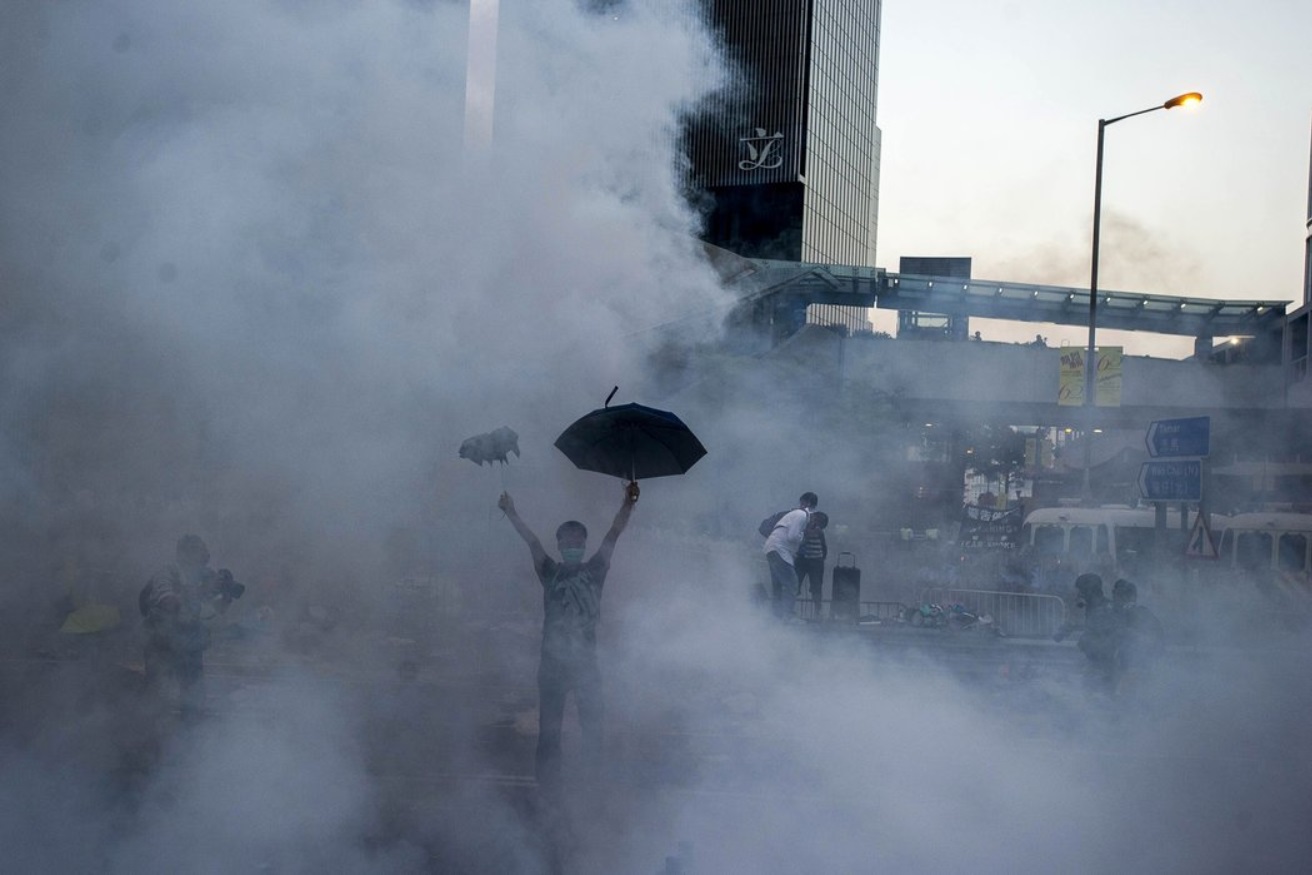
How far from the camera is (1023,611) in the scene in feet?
37.6

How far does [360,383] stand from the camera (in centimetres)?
704

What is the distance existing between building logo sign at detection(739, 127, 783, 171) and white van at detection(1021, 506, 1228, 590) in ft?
17.7

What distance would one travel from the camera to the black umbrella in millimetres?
5570

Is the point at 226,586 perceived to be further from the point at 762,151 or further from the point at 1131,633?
the point at 762,151

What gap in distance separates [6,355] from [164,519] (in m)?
2.29

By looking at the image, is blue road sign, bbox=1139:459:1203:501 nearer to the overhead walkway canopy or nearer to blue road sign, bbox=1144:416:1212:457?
blue road sign, bbox=1144:416:1212:457

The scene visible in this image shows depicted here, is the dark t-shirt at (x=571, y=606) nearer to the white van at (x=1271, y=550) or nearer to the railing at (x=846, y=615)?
the railing at (x=846, y=615)

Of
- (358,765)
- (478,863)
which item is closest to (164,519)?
(358,765)

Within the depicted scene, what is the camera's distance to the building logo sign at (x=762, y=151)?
10.2 m

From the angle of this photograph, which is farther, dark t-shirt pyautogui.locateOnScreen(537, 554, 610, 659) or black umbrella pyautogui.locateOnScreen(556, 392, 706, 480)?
black umbrella pyautogui.locateOnScreen(556, 392, 706, 480)

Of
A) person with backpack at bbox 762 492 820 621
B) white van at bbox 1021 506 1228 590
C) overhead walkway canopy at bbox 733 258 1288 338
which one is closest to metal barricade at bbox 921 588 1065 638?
white van at bbox 1021 506 1228 590

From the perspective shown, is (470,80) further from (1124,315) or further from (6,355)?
(1124,315)

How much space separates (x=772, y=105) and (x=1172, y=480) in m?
4.72

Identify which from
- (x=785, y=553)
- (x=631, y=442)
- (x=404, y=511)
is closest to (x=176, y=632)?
(x=631, y=442)
